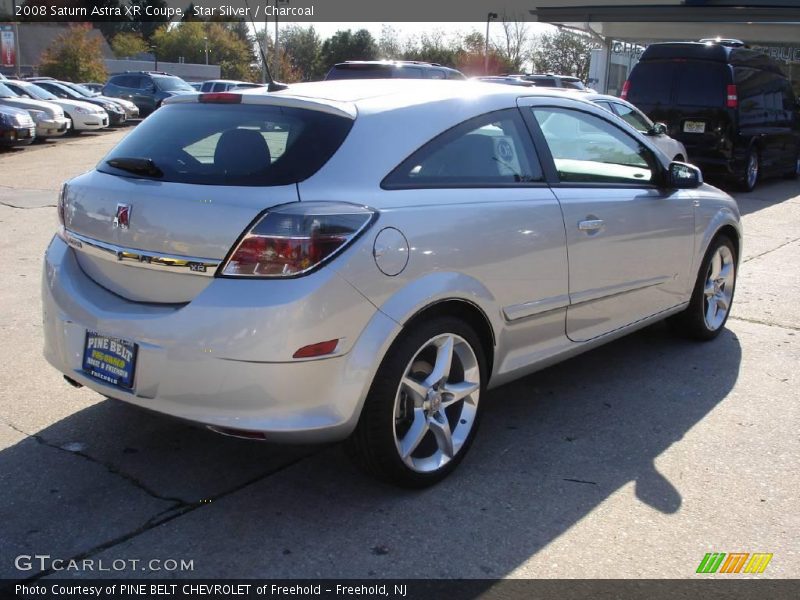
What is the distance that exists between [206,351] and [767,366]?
3798mm

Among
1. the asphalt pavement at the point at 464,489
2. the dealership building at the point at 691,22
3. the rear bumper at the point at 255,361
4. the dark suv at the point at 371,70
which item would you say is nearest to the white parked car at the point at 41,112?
the dark suv at the point at 371,70

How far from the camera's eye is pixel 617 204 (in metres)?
4.48

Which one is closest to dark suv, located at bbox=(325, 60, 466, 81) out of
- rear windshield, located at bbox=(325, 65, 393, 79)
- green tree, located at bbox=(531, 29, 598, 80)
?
rear windshield, located at bbox=(325, 65, 393, 79)

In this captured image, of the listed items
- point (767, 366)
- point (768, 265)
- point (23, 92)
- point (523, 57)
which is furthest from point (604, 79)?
point (523, 57)

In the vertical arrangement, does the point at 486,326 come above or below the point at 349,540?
above

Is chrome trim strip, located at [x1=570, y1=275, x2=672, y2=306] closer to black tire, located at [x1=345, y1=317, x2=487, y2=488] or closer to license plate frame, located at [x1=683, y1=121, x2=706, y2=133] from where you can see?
black tire, located at [x1=345, y1=317, x2=487, y2=488]

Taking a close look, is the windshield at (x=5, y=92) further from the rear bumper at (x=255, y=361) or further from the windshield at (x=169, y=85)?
the rear bumper at (x=255, y=361)

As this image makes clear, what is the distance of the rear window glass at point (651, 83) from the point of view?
13.2 metres

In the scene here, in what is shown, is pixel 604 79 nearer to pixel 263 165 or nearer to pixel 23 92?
pixel 23 92

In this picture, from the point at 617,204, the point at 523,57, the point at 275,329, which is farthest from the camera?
the point at 523,57

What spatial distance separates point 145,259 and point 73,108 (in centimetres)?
2301

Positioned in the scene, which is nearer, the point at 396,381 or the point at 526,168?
the point at 396,381

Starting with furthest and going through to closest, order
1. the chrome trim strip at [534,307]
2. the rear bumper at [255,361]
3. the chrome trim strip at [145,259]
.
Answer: the chrome trim strip at [534,307]
the chrome trim strip at [145,259]
the rear bumper at [255,361]

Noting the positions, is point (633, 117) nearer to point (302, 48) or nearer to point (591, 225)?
point (591, 225)
